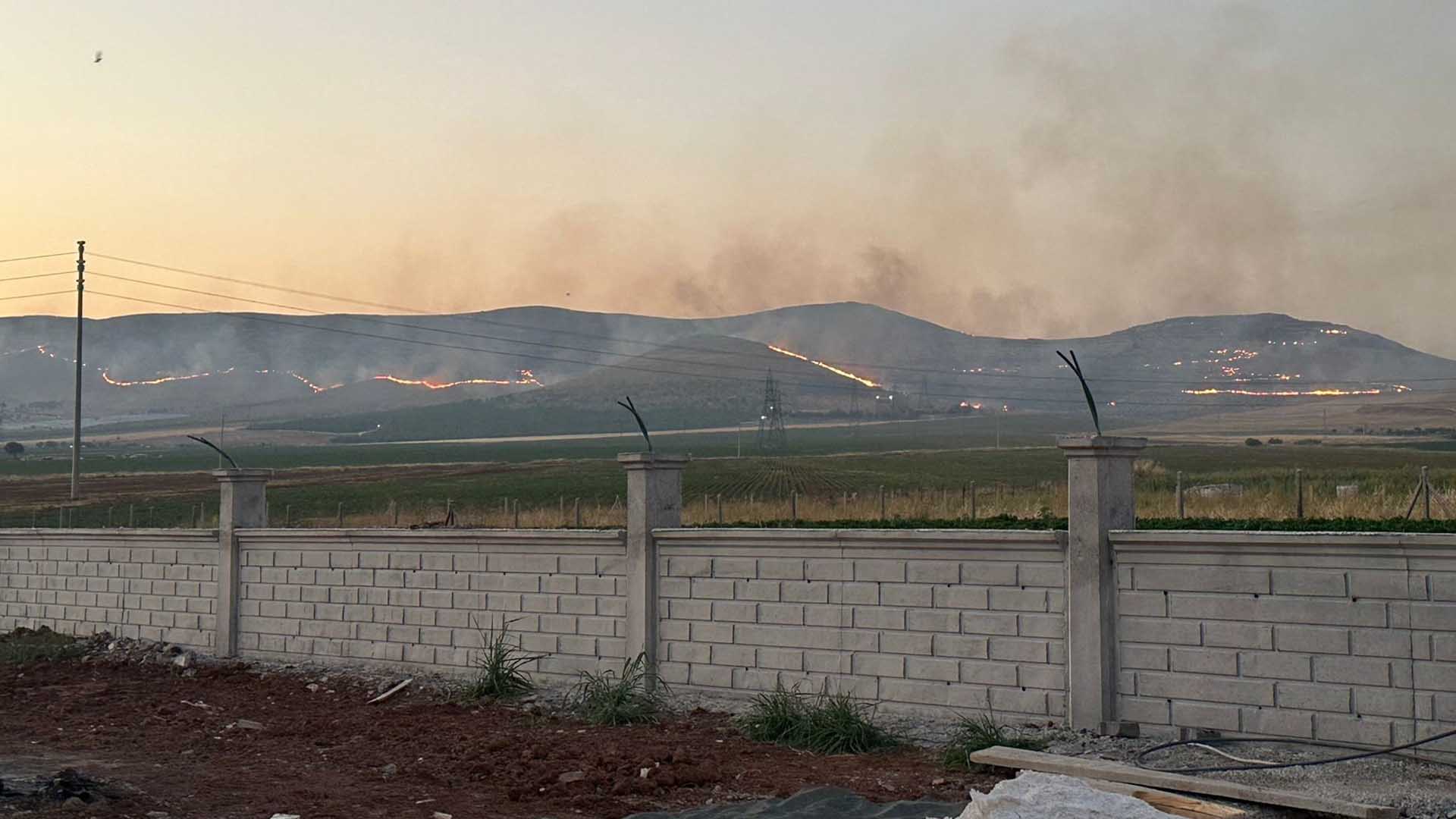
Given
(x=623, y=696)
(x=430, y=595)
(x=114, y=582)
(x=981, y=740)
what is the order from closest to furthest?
(x=981, y=740) < (x=623, y=696) < (x=430, y=595) < (x=114, y=582)

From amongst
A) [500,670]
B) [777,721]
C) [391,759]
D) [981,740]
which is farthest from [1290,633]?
[500,670]

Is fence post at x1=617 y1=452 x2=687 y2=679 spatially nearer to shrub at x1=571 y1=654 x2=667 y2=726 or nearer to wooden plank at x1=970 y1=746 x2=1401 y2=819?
shrub at x1=571 y1=654 x2=667 y2=726

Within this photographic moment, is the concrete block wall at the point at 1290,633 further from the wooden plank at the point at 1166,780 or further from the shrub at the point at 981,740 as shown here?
the wooden plank at the point at 1166,780

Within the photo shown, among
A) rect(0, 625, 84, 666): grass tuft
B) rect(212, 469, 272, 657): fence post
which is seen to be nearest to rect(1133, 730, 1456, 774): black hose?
rect(212, 469, 272, 657): fence post

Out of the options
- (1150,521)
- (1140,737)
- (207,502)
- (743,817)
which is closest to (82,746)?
(743,817)

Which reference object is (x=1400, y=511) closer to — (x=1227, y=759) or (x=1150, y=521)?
(x=1150, y=521)

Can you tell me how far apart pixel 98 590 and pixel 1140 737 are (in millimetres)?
19262

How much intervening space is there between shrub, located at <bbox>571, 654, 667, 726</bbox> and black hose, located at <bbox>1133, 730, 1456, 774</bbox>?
5785 mm

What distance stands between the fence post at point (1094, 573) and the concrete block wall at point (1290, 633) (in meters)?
0.14

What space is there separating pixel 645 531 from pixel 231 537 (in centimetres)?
880

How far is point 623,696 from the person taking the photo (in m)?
15.8

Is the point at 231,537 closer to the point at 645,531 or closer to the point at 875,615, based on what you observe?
the point at 645,531

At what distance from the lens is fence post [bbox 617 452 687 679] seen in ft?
54.8

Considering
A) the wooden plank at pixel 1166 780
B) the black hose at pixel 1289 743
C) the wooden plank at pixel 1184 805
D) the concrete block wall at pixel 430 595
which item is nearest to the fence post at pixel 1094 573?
the black hose at pixel 1289 743
